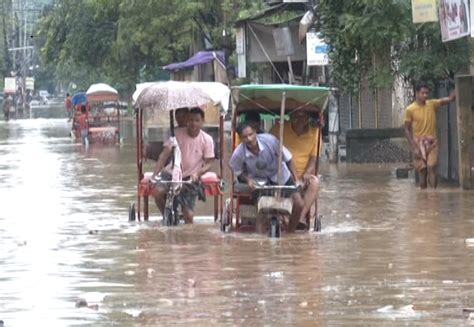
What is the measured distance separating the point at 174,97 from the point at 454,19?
509 centimetres

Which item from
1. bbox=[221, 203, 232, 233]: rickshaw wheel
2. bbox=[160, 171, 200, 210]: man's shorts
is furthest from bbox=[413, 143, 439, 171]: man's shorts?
bbox=[221, 203, 232, 233]: rickshaw wheel

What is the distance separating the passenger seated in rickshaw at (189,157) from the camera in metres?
15.5

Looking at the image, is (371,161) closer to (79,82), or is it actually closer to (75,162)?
(75,162)

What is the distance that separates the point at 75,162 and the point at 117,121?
13.3 m

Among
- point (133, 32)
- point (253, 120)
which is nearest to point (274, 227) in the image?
point (253, 120)

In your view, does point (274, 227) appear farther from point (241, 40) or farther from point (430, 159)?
point (241, 40)

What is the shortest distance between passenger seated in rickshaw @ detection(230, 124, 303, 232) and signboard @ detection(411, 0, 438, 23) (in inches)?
203

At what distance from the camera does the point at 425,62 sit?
2038 cm

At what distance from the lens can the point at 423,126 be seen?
64.6ft

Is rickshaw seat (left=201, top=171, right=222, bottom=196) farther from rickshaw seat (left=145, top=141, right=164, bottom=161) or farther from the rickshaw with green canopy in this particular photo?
rickshaw seat (left=145, top=141, right=164, bottom=161)

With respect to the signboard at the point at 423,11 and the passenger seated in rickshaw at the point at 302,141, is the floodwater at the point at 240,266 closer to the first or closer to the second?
the passenger seated in rickshaw at the point at 302,141

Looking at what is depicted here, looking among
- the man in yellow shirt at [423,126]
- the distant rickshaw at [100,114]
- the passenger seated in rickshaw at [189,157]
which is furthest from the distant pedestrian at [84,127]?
the passenger seated in rickshaw at [189,157]

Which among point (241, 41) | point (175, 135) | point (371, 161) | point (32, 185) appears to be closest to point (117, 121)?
point (241, 41)

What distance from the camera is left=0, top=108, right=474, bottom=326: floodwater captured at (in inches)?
367
